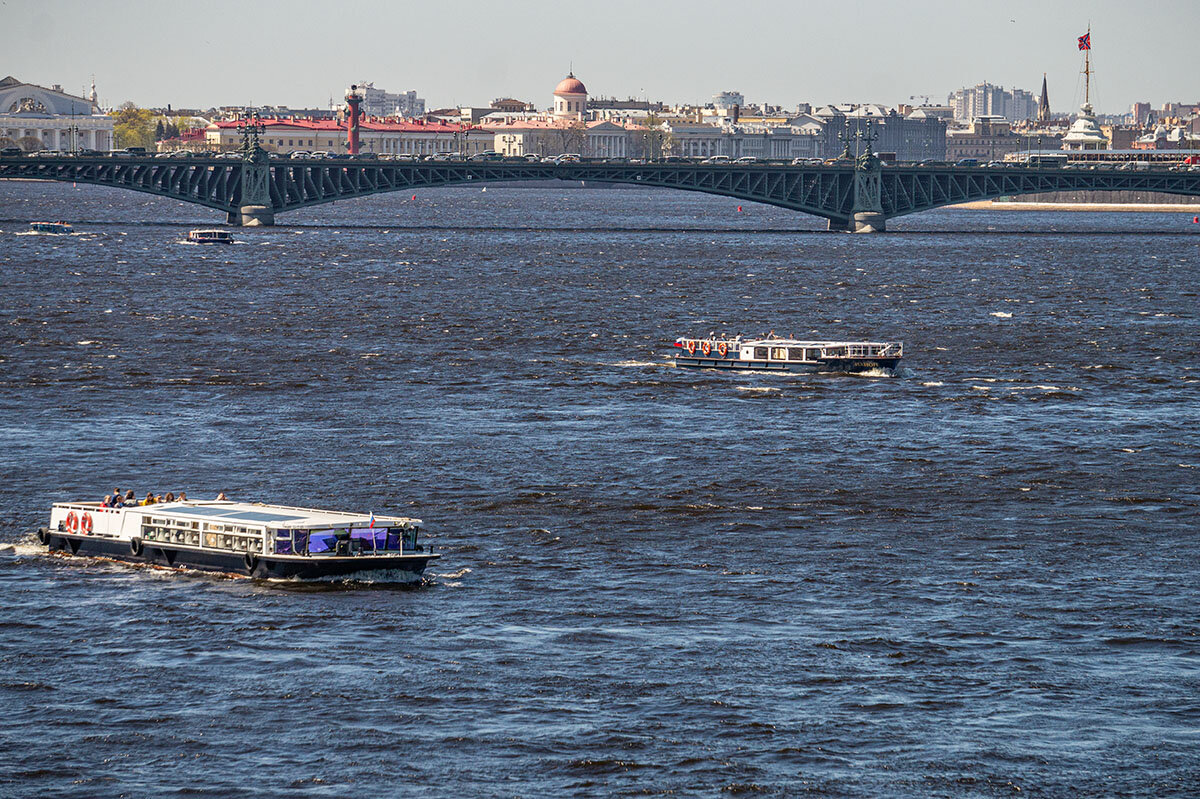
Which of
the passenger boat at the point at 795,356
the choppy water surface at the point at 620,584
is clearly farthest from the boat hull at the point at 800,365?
the choppy water surface at the point at 620,584

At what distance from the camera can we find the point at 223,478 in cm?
6569

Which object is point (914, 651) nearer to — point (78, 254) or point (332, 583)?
point (332, 583)

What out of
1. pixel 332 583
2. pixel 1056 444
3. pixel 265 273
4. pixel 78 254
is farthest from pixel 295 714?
pixel 78 254

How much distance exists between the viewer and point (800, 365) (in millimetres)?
100500

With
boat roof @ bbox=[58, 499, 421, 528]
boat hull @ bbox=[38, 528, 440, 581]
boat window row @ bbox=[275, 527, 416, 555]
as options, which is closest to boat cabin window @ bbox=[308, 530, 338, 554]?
boat window row @ bbox=[275, 527, 416, 555]

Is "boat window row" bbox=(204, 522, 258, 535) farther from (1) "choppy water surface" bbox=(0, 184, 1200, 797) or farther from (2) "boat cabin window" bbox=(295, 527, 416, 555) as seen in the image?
(1) "choppy water surface" bbox=(0, 184, 1200, 797)

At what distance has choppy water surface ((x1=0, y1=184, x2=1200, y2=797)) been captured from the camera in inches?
1524

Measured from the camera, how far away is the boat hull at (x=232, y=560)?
51.8 meters

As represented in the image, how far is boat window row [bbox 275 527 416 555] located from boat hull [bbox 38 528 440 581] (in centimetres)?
37

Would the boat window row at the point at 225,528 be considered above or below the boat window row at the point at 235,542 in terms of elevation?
above

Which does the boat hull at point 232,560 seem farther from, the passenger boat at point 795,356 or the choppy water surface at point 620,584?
the passenger boat at point 795,356

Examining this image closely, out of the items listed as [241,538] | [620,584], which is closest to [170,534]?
[241,538]

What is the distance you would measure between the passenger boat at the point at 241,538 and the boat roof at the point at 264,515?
0.09 feet

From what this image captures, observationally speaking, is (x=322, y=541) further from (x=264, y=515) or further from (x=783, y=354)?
(x=783, y=354)
